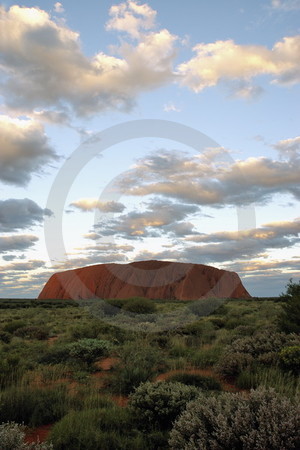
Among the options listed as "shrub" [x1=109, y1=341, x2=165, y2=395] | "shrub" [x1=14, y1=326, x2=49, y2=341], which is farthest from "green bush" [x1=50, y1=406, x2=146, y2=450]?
"shrub" [x1=14, y1=326, x2=49, y2=341]

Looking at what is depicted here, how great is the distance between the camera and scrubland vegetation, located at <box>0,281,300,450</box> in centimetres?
441

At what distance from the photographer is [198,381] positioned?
8.52m

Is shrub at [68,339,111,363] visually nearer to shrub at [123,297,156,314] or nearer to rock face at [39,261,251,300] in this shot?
shrub at [123,297,156,314]

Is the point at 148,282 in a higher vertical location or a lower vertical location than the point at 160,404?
higher

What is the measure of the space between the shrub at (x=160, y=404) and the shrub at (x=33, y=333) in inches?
517

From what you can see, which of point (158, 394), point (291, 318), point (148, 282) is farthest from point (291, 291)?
point (148, 282)

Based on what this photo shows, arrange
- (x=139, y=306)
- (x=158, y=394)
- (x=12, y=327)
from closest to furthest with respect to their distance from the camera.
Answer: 1. (x=158, y=394)
2. (x=12, y=327)
3. (x=139, y=306)

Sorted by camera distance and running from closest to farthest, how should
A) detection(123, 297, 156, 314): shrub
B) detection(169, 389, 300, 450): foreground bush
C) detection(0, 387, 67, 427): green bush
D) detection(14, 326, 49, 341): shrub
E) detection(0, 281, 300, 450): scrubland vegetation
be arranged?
detection(169, 389, 300, 450): foreground bush → detection(0, 281, 300, 450): scrubland vegetation → detection(0, 387, 67, 427): green bush → detection(14, 326, 49, 341): shrub → detection(123, 297, 156, 314): shrub

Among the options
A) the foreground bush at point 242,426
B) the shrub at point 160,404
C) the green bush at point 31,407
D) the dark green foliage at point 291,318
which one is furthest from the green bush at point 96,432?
the dark green foliage at point 291,318

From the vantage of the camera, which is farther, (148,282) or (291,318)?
(148,282)

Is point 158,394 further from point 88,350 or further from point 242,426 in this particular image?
point 88,350

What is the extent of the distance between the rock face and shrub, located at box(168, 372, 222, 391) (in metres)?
82.0

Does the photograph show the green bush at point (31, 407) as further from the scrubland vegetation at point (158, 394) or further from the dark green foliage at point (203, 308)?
the dark green foliage at point (203, 308)

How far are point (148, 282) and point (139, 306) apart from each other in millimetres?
68532
